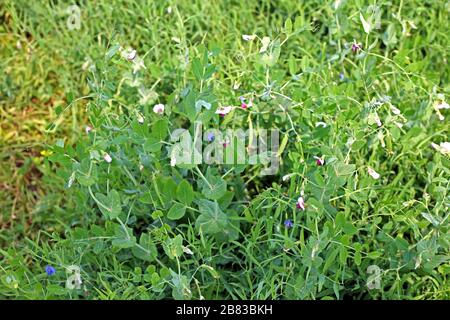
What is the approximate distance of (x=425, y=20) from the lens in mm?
2643

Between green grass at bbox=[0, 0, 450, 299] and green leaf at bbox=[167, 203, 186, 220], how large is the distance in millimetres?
25

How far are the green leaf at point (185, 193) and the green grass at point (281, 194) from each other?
4cm

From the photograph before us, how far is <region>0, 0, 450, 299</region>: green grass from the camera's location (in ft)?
5.67

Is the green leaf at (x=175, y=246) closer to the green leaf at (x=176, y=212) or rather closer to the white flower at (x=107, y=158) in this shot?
the green leaf at (x=176, y=212)

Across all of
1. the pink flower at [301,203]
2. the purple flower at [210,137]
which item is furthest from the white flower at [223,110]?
the pink flower at [301,203]

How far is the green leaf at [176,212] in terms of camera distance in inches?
68.0

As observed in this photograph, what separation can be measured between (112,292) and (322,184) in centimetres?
57

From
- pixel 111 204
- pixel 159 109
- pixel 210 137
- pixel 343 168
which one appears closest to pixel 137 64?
pixel 159 109

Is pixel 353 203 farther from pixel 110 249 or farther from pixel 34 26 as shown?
pixel 34 26

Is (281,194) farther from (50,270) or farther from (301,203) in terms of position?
(50,270)

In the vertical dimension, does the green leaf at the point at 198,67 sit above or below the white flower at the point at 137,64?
above

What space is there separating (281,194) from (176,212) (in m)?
0.27

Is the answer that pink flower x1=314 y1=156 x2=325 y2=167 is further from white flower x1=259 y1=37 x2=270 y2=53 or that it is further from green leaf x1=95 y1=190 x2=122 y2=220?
green leaf x1=95 y1=190 x2=122 y2=220

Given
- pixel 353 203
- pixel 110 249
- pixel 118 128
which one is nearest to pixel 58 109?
pixel 118 128
